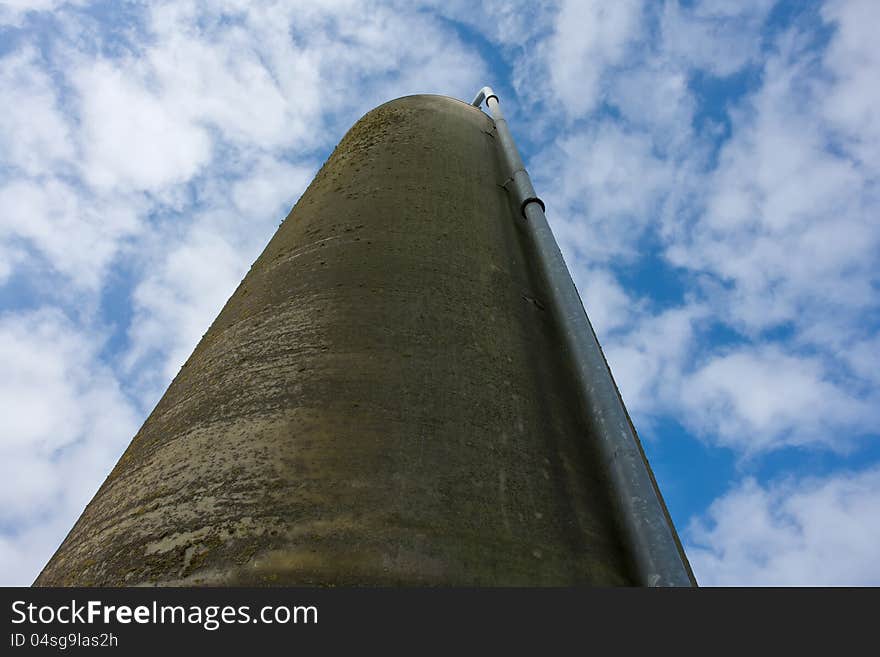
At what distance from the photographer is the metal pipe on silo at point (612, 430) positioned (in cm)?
386

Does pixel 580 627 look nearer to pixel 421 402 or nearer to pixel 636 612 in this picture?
pixel 636 612

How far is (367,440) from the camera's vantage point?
3.55 meters

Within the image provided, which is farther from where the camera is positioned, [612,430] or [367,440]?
[612,430]

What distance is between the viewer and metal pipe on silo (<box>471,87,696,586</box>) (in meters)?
3.86

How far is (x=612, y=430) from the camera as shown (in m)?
4.55

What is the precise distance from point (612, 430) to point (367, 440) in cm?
189

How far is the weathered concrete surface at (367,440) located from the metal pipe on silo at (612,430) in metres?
0.12

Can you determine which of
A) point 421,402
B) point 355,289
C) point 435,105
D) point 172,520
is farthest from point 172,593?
point 435,105

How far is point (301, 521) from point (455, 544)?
76 cm

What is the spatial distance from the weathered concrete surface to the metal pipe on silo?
125 millimetres

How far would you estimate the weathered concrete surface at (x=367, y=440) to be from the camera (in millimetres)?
3117

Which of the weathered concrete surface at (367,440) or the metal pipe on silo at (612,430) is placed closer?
the weathered concrete surface at (367,440)

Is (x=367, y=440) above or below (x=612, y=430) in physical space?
below

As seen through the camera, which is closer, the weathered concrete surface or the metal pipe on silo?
the weathered concrete surface
